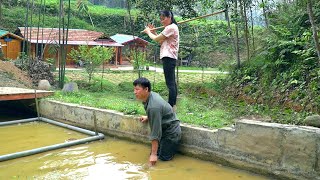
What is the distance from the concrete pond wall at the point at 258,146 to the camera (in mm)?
3613

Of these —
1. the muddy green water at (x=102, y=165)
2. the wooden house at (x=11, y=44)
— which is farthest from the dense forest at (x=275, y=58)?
the wooden house at (x=11, y=44)

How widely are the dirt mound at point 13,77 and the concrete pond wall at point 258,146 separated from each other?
5744 millimetres

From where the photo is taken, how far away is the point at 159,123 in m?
4.22

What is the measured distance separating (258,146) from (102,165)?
78.0 inches

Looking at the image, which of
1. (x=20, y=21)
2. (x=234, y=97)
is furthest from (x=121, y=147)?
(x=20, y=21)

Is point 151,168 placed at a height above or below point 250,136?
below

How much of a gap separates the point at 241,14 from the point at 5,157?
832 centimetres

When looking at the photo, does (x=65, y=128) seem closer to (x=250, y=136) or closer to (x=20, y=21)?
(x=250, y=136)

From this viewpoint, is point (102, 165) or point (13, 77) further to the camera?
point (13, 77)

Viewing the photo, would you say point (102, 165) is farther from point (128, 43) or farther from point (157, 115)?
point (128, 43)

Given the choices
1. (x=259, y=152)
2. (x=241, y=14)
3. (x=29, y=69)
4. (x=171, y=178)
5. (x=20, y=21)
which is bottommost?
(x=171, y=178)

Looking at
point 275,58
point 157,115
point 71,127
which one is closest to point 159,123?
point 157,115

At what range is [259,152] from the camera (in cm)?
399

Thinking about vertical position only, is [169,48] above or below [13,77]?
above
